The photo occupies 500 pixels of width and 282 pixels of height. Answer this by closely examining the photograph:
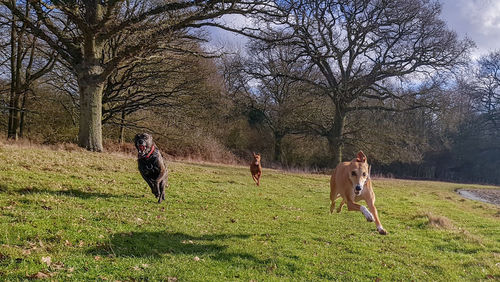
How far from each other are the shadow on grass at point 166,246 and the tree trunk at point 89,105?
11.8 metres

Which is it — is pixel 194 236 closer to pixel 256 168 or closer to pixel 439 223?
pixel 439 223

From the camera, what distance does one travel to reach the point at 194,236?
730 centimetres

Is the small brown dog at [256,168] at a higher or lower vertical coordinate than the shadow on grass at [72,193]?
higher

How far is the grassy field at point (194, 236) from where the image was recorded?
17.4 ft

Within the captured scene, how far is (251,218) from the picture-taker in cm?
971

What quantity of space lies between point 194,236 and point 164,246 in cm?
103

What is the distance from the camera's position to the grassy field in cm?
530

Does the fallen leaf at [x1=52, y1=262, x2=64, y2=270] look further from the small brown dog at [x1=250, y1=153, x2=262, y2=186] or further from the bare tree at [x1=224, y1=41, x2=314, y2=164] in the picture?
the bare tree at [x1=224, y1=41, x2=314, y2=164]

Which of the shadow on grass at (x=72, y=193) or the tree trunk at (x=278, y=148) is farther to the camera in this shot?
the tree trunk at (x=278, y=148)

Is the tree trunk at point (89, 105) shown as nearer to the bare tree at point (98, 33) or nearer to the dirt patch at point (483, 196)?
the bare tree at point (98, 33)

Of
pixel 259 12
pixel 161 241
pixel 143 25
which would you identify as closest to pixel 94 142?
pixel 143 25

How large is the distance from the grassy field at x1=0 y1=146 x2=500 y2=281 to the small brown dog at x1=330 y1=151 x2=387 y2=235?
1.21 meters

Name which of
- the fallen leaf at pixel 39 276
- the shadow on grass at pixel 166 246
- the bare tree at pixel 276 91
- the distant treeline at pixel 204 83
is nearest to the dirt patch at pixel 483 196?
the distant treeline at pixel 204 83

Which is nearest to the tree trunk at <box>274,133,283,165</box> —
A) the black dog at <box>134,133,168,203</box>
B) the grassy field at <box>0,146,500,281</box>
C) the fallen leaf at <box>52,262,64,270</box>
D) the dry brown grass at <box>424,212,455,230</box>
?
the grassy field at <box>0,146,500,281</box>
